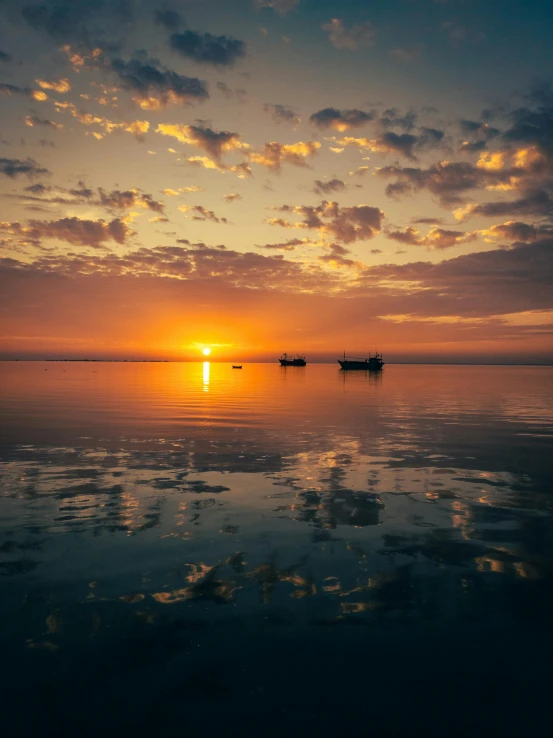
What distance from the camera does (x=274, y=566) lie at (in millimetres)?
10555

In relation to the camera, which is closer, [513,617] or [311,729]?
[311,729]

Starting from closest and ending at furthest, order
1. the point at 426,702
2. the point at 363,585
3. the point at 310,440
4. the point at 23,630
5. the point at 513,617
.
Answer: the point at 426,702 < the point at 23,630 < the point at 513,617 < the point at 363,585 < the point at 310,440

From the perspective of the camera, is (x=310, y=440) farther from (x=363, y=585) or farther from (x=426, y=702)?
(x=426, y=702)

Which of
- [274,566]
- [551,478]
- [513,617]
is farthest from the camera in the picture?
[551,478]

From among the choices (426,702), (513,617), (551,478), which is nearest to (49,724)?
(426,702)

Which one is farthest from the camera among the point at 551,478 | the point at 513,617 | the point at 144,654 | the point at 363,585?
the point at 551,478

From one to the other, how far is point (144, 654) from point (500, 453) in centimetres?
2128

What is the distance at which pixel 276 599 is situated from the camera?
9016 mm

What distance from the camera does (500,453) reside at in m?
24.3

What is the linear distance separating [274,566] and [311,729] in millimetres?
4622

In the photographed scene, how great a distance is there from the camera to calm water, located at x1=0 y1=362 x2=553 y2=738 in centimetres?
630

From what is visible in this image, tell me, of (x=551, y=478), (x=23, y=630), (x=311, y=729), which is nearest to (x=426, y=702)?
(x=311, y=729)

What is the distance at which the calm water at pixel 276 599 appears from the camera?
630cm

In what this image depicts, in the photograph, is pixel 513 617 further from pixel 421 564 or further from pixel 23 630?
pixel 23 630
